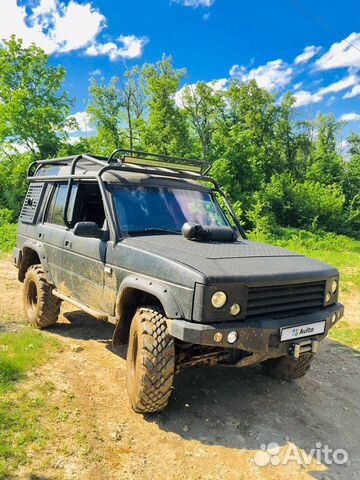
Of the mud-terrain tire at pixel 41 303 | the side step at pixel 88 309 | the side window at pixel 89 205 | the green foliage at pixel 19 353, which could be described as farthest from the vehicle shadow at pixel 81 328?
the side window at pixel 89 205

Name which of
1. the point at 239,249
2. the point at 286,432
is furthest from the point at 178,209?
the point at 286,432

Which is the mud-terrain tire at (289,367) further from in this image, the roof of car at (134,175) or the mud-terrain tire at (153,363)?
the roof of car at (134,175)

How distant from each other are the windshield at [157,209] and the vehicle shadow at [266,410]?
172cm

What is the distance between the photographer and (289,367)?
4.28 metres

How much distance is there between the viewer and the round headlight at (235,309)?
303cm

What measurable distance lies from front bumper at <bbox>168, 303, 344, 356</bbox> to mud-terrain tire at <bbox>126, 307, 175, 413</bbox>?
207 mm

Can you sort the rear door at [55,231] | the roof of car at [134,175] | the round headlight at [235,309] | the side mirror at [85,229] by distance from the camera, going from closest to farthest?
the round headlight at [235,309] → the side mirror at [85,229] → the roof of car at [134,175] → the rear door at [55,231]

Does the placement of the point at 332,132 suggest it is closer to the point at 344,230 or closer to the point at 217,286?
the point at 344,230

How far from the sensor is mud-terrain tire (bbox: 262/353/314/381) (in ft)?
14.0

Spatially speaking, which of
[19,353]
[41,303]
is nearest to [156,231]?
[19,353]

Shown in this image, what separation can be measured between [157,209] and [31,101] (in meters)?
26.7

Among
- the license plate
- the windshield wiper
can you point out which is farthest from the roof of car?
the license plate

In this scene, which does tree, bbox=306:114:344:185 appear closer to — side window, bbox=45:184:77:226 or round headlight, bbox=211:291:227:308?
side window, bbox=45:184:77:226

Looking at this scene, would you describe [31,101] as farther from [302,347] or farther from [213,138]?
[302,347]
